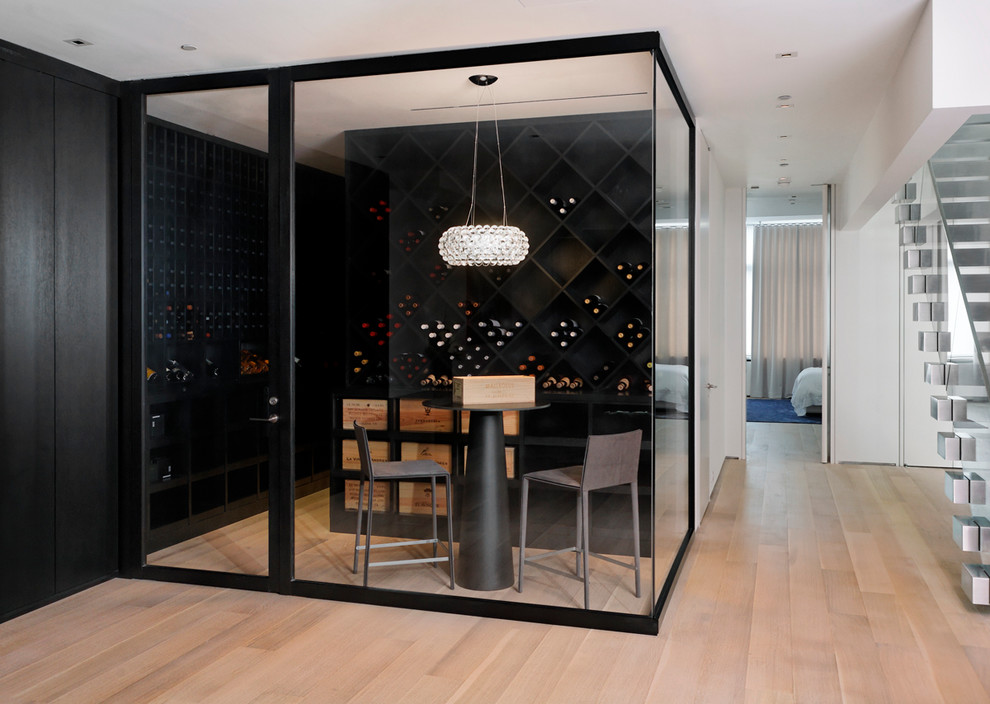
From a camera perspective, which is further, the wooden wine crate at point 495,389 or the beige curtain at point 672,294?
the beige curtain at point 672,294

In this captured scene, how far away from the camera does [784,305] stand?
1334 cm

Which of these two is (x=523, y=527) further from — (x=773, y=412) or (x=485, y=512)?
(x=773, y=412)

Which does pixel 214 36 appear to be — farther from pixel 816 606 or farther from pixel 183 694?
pixel 816 606

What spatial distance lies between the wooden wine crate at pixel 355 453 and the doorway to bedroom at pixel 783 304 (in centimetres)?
1003

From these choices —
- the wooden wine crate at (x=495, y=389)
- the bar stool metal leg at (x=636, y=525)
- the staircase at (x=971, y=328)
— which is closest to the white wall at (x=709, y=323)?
the staircase at (x=971, y=328)

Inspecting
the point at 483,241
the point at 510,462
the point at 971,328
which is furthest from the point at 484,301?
the point at 971,328

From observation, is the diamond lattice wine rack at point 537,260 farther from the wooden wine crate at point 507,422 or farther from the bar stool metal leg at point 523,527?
the bar stool metal leg at point 523,527

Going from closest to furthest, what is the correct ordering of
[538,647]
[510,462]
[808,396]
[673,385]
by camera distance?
[538,647] → [510,462] → [673,385] → [808,396]

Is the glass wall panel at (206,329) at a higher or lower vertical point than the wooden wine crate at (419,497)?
higher

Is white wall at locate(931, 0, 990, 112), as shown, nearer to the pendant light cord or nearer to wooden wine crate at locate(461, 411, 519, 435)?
the pendant light cord

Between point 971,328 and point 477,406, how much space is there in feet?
8.35

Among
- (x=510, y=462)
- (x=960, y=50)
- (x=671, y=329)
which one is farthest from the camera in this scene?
(x=671, y=329)

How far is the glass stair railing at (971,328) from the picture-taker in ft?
13.6

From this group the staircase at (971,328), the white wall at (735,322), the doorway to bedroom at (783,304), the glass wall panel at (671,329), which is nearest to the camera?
the glass wall panel at (671,329)
